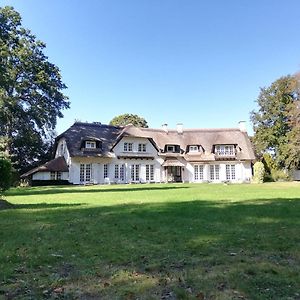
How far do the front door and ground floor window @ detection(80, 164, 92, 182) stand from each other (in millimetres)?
10475

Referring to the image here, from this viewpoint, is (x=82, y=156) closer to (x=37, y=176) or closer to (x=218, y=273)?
(x=37, y=176)

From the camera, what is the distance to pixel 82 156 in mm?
42438

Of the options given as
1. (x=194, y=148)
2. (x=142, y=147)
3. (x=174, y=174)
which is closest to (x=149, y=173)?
(x=142, y=147)

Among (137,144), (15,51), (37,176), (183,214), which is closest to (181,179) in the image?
(137,144)

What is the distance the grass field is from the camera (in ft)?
13.5

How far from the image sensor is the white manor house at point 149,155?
142 ft

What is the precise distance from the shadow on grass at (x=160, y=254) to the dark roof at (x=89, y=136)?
33495 millimetres

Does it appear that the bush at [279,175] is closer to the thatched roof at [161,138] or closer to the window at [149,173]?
the thatched roof at [161,138]

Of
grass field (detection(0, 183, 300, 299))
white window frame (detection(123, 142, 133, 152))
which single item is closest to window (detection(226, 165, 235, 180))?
white window frame (detection(123, 142, 133, 152))

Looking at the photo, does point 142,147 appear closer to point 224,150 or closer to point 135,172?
point 135,172

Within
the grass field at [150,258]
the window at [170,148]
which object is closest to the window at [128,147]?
the window at [170,148]

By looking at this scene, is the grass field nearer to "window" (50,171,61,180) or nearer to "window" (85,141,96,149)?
"window" (50,171,61,180)

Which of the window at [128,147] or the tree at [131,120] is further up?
the tree at [131,120]

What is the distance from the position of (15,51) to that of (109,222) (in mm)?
38388
